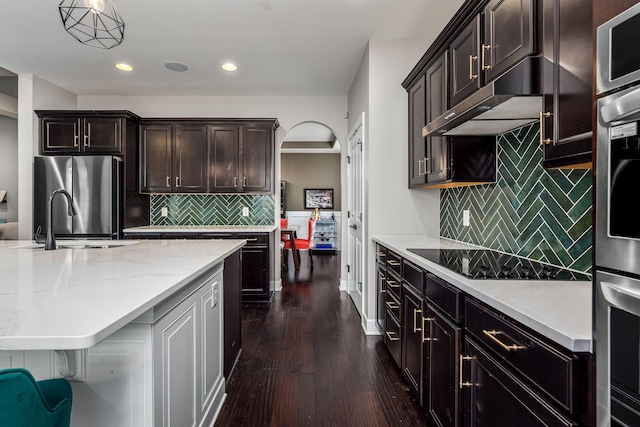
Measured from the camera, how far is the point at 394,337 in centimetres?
243

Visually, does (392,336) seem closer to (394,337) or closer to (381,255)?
(394,337)

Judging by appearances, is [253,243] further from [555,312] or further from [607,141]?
[607,141]

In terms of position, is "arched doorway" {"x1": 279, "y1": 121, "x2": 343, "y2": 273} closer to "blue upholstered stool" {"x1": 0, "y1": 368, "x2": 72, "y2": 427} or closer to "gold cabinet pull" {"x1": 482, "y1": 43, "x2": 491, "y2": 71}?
"gold cabinet pull" {"x1": 482, "y1": 43, "x2": 491, "y2": 71}

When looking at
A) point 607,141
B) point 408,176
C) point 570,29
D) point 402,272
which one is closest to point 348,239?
point 408,176

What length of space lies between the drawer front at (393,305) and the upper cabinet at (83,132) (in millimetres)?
3594

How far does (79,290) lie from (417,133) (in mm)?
2577

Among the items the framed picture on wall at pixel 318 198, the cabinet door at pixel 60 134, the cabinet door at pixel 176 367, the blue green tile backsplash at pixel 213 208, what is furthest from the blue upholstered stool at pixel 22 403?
the framed picture on wall at pixel 318 198

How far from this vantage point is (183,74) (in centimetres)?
397

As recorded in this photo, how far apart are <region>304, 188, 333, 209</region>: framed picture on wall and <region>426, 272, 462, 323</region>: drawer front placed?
7.26m

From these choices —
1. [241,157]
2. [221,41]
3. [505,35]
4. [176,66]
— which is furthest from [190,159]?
[505,35]

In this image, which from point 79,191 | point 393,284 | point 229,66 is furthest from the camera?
point 79,191

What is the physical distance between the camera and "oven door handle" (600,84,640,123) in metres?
0.62

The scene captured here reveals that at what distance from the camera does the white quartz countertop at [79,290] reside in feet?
2.49

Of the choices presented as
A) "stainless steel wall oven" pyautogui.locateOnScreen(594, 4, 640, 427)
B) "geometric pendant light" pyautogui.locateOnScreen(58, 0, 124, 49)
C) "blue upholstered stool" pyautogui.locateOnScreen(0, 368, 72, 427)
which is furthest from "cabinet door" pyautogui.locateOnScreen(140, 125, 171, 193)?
"stainless steel wall oven" pyautogui.locateOnScreen(594, 4, 640, 427)
